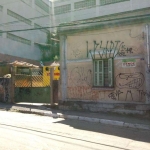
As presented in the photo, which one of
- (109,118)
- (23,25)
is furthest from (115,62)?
(23,25)

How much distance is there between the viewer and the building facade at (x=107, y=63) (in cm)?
921

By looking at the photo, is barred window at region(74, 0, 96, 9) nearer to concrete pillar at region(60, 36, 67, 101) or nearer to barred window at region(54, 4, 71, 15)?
barred window at region(54, 4, 71, 15)

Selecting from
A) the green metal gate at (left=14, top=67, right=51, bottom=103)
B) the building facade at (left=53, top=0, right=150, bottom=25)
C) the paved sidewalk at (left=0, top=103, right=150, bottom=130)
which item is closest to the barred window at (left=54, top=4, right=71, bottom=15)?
the building facade at (left=53, top=0, right=150, bottom=25)

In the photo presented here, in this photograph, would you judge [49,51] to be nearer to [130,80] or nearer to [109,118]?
[130,80]

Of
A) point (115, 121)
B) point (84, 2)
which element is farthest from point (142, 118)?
point (84, 2)

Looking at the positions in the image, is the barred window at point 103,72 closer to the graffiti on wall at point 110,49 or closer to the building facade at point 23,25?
the graffiti on wall at point 110,49

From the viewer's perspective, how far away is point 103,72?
10.2 meters

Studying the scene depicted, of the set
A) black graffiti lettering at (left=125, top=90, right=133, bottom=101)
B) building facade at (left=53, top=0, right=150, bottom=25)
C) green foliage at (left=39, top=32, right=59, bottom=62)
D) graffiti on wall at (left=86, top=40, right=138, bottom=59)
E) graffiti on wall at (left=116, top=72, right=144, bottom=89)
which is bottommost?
black graffiti lettering at (left=125, top=90, right=133, bottom=101)

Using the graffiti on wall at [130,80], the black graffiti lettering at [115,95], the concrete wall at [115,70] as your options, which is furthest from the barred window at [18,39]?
the graffiti on wall at [130,80]

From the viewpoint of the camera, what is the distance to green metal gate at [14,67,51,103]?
1286 cm

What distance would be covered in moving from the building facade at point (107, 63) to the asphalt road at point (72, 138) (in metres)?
2.45

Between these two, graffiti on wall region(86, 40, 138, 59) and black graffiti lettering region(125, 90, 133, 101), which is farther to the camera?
graffiti on wall region(86, 40, 138, 59)

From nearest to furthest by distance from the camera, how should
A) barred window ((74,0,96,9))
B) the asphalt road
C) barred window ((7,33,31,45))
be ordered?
the asphalt road → barred window ((7,33,31,45)) → barred window ((74,0,96,9))

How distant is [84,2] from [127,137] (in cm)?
3241
